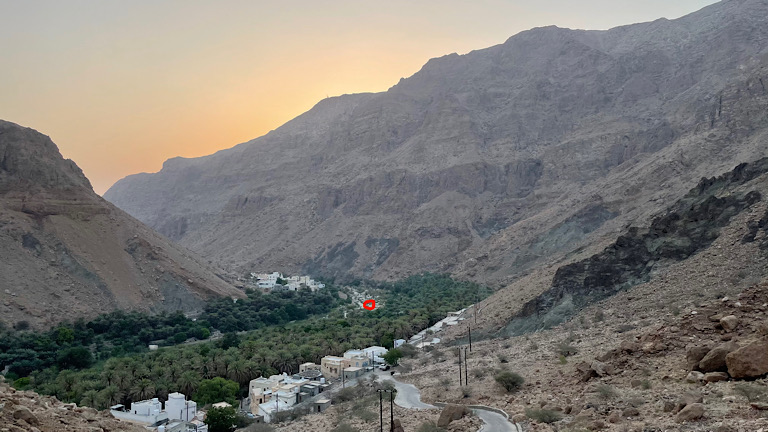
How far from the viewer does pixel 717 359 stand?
11.7 metres


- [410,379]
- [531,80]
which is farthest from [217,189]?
[410,379]

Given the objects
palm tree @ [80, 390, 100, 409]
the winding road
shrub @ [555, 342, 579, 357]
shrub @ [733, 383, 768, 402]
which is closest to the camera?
shrub @ [733, 383, 768, 402]

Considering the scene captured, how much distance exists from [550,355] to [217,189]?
15007 centimetres

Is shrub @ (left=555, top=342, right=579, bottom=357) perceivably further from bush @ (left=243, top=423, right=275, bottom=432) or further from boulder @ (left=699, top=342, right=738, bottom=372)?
bush @ (left=243, top=423, right=275, bottom=432)

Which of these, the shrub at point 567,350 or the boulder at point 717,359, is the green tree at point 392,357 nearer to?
the shrub at point 567,350

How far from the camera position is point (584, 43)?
136 m

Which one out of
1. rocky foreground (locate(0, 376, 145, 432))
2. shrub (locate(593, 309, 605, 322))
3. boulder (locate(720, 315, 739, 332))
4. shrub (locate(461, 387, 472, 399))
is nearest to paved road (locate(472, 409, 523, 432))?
shrub (locate(461, 387, 472, 399))

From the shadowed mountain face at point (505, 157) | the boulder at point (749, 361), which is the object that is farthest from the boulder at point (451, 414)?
the shadowed mountain face at point (505, 157)

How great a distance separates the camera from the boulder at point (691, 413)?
9445 millimetres

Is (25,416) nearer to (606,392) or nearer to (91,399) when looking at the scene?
(606,392)

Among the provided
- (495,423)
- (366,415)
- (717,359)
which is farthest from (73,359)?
(717,359)

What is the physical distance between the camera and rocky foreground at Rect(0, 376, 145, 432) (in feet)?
30.9

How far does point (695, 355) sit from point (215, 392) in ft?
75.7

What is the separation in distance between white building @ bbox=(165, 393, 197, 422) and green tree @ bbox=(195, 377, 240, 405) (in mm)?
2121
